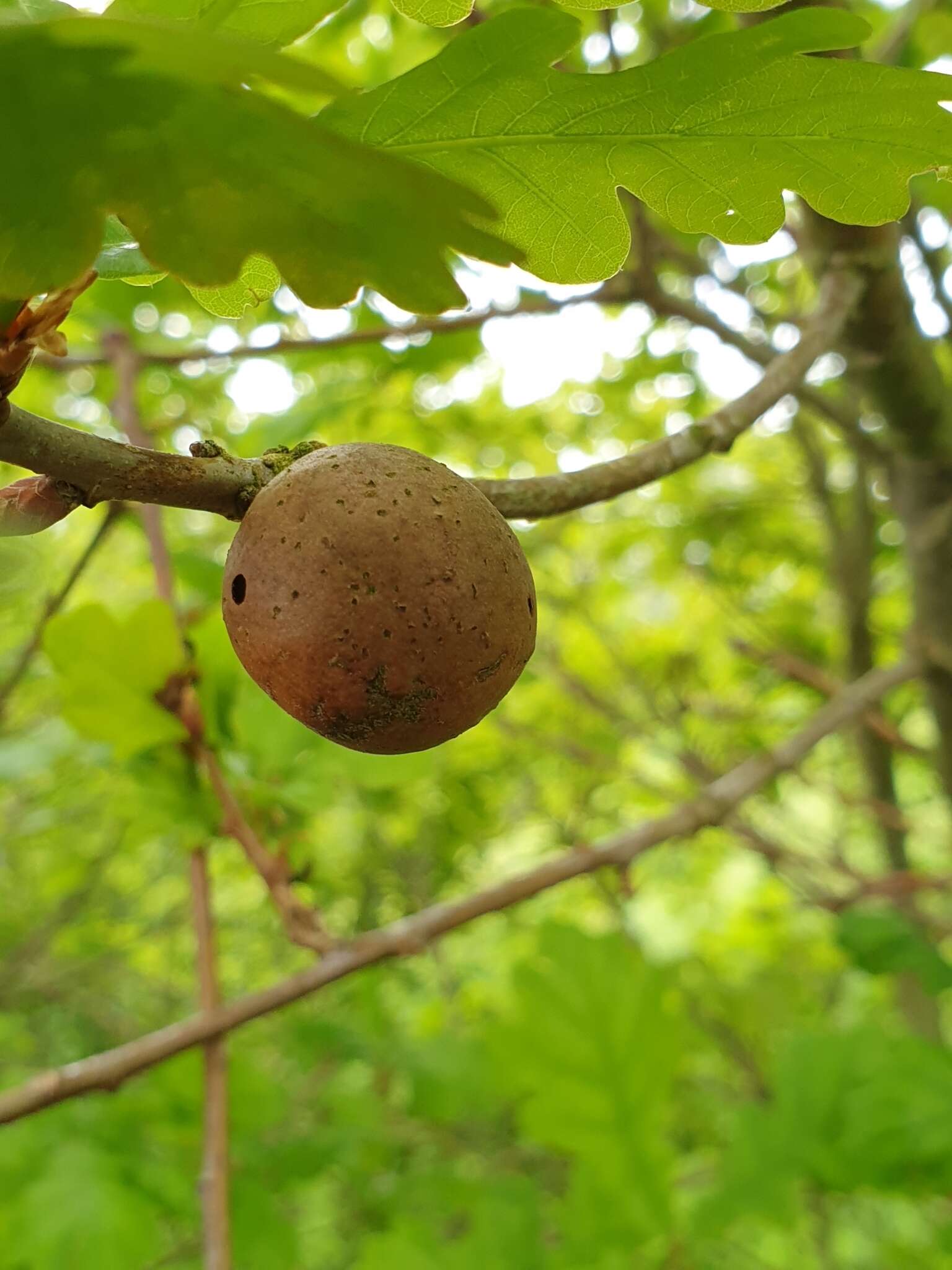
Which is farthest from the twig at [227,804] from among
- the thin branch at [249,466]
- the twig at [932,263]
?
the twig at [932,263]

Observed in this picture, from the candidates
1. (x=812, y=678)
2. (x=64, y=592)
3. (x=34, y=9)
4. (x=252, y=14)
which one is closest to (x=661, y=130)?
(x=252, y=14)

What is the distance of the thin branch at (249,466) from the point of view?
51cm

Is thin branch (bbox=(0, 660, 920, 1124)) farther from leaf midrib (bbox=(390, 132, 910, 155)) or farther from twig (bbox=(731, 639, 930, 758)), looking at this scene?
leaf midrib (bbox=(390, 132, 910, 155))

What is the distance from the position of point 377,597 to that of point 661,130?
380 millimetres

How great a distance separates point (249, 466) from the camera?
642 mm

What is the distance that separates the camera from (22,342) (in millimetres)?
520

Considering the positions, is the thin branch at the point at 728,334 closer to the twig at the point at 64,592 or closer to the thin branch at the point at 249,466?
the thin branch at the point at 249,466

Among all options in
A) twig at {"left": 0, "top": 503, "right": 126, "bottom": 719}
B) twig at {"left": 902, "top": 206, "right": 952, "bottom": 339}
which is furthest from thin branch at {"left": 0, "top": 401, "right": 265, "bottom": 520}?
twig at {"left": 902, "top": 206, "right": 952, "bottom": 339}

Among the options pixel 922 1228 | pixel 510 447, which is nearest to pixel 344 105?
pixel 510 447

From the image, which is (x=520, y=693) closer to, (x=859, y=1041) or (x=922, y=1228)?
(x=859, y=1041)

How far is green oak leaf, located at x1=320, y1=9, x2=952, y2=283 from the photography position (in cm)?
63

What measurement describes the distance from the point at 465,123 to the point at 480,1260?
1656 mm

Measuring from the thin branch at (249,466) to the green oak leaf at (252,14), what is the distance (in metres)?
0.29

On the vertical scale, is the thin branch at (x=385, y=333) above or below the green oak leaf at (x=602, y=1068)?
above
